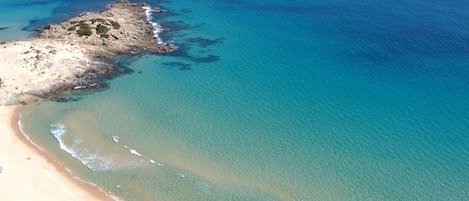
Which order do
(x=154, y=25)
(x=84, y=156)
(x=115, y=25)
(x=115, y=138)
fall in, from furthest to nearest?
1. (x=154, y=25)
2. (x=115, y=25)
3. (x=115, y=138)
4. (x=84, y=156)

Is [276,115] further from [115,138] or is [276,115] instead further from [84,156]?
[84,156]

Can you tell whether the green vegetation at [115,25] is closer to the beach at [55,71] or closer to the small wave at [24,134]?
the beach at [55,71]

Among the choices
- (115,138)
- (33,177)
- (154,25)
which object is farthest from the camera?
(154,25)

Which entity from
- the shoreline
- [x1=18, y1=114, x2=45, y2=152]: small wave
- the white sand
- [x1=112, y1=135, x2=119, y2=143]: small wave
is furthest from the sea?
the white sand

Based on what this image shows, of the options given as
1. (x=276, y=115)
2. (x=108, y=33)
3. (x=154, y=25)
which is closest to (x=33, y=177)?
(x=276, y=115)

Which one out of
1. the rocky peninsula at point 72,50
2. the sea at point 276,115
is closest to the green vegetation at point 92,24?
the rocky peninsula at point 72,50

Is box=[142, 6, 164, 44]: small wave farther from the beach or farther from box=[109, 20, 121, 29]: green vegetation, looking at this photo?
box=[109, 20, 121, 29]: green vegetation
